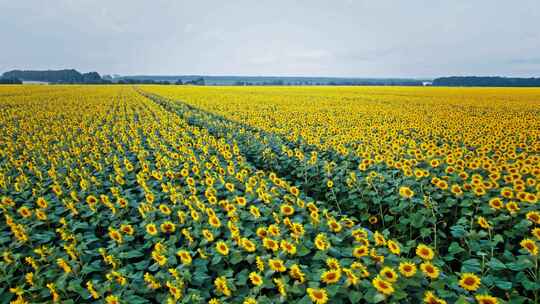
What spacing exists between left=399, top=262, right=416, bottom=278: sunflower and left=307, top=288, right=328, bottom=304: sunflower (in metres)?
0.63

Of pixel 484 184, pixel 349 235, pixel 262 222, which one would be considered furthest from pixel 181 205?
pixel 484 184

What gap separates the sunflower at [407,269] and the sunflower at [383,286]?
0.26 meters

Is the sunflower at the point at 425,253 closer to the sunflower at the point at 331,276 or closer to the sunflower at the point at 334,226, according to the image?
the sunflower at the point at 331,276

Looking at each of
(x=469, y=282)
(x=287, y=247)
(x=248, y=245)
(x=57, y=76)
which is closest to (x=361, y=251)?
(x=287, y=247)

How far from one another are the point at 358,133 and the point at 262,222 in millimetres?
6205

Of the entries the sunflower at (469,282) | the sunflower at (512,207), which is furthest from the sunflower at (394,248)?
the sunflower at (512,207)

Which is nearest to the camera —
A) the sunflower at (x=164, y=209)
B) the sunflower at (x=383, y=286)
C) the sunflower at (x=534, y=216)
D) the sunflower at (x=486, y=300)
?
the sunflower at (x=486, y=300)

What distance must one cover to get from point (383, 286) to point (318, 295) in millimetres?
446

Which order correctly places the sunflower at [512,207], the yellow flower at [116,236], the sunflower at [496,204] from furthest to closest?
the sunflower at [496,204], the sunflower at [512,207], the yellow flower at [116,236]

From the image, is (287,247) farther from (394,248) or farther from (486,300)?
(486,300)

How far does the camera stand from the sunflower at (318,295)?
2.19 meters

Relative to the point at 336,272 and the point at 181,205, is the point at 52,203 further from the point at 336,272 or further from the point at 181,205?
the point at 336,272

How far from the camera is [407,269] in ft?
7.92

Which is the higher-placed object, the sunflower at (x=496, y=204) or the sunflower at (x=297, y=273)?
the sunflower at (x=496, y=204)
